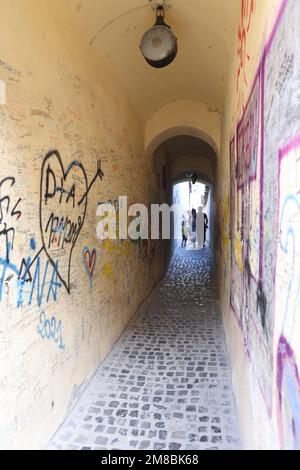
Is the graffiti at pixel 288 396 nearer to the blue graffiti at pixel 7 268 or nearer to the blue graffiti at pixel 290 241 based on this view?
the blue graffiti at pixel 290 241

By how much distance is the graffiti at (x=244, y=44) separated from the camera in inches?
94.1

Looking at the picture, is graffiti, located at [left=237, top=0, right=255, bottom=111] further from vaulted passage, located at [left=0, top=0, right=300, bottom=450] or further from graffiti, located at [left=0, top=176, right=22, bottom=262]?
graffiti, located at [left=0, top=176, right=22, bottom=262]

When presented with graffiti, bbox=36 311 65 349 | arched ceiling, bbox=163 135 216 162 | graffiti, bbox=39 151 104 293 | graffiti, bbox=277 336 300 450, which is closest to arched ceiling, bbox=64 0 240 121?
graffiti, bbox=39 151 104 293

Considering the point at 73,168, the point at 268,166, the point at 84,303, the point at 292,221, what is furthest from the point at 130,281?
the point at 292,221

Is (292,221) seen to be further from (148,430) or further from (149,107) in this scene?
(149,107)

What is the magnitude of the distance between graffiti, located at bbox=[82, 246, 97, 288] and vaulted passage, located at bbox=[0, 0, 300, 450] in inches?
1.2

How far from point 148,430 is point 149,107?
17.2 feet

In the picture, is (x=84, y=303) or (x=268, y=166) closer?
(x=268, y=166)

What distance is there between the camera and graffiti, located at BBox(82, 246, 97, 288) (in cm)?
347

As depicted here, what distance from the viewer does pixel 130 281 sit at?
568 cm

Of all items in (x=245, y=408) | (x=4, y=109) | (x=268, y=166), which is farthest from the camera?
(x=245, y=408)

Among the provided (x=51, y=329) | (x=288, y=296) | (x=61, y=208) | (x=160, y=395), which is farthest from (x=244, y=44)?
(x=160, y=395)

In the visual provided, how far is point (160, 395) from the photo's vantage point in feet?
10.8

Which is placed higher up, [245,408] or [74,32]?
[74,32]
